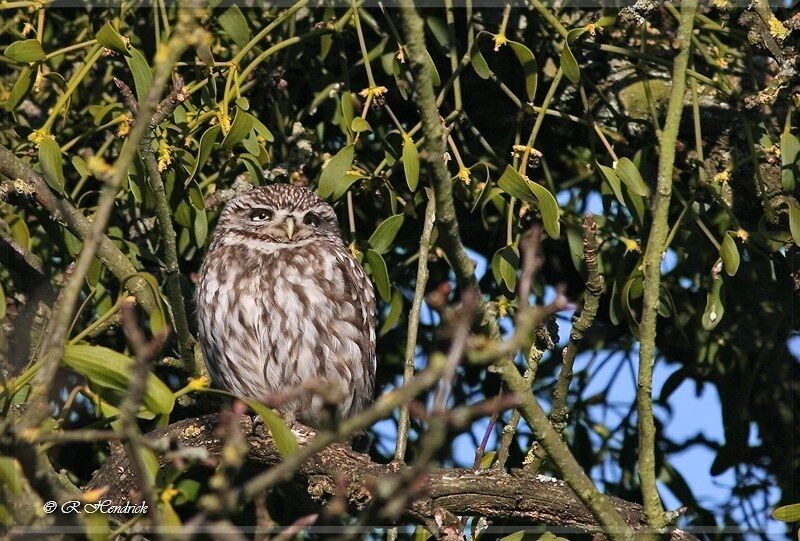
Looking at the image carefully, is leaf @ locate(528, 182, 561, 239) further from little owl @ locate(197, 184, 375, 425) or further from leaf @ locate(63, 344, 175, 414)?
leaf @ locate(63, 344, 175, 414)

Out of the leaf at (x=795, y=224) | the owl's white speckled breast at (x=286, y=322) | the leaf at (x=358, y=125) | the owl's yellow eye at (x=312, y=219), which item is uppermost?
the leaf at (x=795, y=224)

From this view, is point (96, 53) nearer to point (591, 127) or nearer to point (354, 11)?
point (354, 11)

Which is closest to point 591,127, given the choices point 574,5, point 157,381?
point 574,5

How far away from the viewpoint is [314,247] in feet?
11.1

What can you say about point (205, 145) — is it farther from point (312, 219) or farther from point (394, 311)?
point (312, 219)

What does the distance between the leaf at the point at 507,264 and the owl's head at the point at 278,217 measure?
720 mm

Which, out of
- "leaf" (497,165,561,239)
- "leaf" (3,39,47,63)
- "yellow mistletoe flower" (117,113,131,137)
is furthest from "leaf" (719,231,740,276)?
"leaf" (3,39,47,63)

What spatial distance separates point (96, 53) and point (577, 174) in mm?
1441

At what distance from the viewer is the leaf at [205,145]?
8.34 feet

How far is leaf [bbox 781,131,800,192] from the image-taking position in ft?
8.52

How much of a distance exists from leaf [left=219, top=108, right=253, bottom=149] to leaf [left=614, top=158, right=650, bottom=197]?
0.87 m

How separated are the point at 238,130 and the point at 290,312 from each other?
806 mm

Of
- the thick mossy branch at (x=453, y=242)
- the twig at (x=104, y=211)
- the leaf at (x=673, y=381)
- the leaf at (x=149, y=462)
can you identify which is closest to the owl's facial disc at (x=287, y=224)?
the leaf at (x=673, y=381)

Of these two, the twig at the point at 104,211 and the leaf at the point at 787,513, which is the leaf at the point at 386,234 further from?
the twig at the point at 104,211
